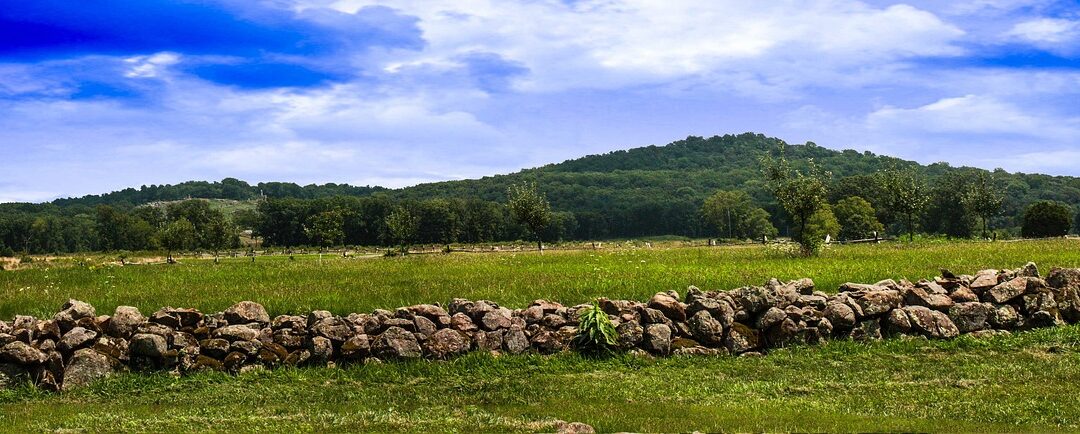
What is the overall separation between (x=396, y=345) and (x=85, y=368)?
5354 millimetres

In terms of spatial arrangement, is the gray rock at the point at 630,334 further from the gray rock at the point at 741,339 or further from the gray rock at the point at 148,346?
the gray rock at the point at 148,346

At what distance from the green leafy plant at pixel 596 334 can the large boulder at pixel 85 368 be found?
8.47 meters

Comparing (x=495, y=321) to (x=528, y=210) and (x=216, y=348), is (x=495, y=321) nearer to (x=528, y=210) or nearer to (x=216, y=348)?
(x=216, y=348)

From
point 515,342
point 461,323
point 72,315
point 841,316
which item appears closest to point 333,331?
point 461,323

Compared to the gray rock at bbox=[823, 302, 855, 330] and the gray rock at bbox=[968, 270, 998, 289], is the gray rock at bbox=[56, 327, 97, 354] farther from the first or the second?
the gray rock at bbox=[968, 270, 998, 289]

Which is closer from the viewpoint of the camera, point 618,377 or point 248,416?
point 248,416

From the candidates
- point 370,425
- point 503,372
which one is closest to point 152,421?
point 370,425

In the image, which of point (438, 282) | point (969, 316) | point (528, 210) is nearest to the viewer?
point (969, 316)

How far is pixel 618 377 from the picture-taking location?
14.3 meters

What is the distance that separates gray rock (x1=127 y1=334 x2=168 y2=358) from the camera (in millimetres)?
15047

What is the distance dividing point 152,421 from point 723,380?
879 cm

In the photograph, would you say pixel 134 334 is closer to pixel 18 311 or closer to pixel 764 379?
pixel 18 311

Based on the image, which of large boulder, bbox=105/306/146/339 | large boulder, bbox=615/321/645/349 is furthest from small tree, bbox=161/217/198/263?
large boulder, bbox=615/321/645/349

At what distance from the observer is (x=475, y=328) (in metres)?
16.2
